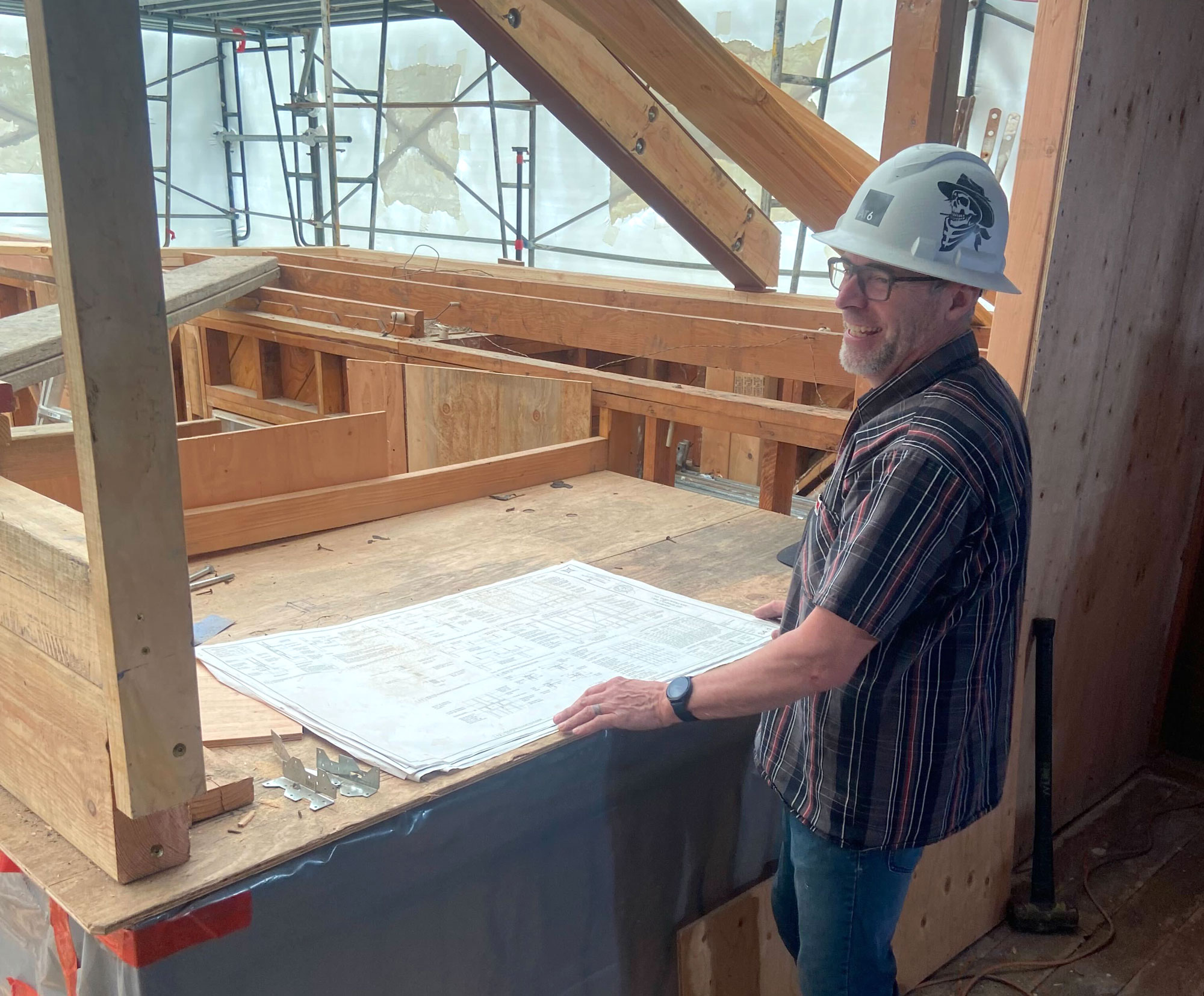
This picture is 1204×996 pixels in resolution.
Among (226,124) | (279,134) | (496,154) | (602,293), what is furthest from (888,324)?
(226,124)

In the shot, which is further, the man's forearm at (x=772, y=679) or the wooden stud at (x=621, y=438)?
the wooden stud at (x=621, y=438)

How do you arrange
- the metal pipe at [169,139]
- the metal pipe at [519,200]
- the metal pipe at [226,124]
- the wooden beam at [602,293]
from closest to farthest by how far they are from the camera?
the wooden beam at [602,293] < the metal pipe at [519,200] < the metal pipe at [169,139] < the metal pipe at [226,124]

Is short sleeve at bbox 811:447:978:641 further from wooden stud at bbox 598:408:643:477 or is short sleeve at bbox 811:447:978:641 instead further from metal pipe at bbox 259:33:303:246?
metal pipe at bbox 259:33:303:246

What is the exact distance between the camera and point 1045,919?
2.62 metres

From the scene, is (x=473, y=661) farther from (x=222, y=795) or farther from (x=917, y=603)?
(x=917, y=603)

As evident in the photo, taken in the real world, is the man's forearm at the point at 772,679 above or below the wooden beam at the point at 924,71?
below

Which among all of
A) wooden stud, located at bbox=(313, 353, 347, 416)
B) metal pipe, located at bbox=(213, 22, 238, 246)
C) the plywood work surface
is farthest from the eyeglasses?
metal pipe, located at bbox=(213, 22, 238, 246)

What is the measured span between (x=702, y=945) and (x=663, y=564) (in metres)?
0.79

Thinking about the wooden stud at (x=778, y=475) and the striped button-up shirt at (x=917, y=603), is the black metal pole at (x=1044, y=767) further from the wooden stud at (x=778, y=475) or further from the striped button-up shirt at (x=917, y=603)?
the striped button-up shirt at (x=917, y=603)

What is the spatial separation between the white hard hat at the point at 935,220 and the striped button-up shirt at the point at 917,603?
111mm

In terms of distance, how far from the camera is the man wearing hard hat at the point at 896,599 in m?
1.30

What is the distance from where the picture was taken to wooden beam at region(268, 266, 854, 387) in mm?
3391

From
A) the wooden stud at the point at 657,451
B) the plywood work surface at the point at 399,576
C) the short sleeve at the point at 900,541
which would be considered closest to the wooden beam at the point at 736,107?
the wooden stud at the point at 657,451

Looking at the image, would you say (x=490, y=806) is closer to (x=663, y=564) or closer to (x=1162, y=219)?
(x=663, y=564)
